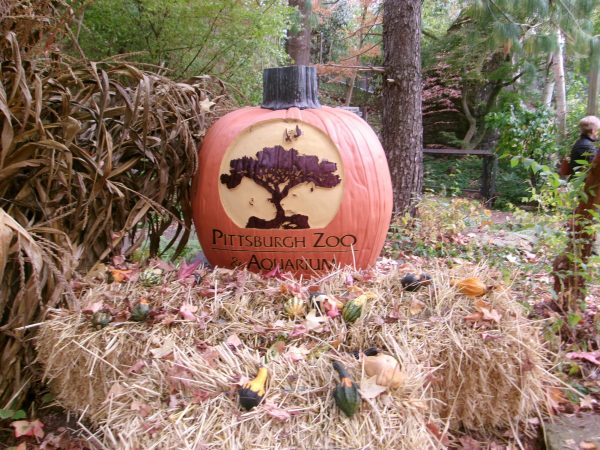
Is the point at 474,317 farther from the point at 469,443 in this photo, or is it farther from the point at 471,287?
the point at 469,443

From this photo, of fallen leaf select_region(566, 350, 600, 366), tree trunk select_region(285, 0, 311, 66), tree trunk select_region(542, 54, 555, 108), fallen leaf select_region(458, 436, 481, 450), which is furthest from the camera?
tree trunk select_region(542, 54, 555, 108)

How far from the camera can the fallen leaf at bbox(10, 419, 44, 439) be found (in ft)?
5.76

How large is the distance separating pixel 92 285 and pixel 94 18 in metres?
3.03

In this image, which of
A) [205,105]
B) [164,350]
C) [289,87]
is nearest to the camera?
[164,350]

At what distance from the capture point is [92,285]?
1.93 meters

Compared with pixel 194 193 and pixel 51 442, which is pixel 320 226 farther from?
pixel 51 442

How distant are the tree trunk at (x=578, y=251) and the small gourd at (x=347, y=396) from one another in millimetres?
1224

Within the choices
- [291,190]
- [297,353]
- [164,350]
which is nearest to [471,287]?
[297,353]

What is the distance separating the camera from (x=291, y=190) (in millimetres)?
2199

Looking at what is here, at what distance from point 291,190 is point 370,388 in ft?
3.29

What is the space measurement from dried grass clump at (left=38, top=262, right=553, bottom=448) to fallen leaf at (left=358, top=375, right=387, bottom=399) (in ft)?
0.08

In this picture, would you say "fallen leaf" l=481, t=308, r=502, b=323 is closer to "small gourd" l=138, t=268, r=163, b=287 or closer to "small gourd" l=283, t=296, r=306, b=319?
"small gourd" l=283, t=296, r=306, b=319

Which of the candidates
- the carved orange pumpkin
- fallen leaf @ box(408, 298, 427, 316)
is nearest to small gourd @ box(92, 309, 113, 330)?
the carved orange pumpkin

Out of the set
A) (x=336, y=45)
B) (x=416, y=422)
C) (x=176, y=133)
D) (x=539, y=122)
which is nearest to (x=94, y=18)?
(x=176, y=133)
